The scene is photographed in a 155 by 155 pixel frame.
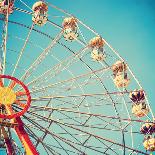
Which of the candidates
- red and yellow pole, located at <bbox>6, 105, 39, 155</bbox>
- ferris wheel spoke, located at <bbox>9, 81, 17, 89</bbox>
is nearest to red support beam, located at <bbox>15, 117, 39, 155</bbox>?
red and yellow pole, located at <bbox>6, 105, 39, 155</bbox>

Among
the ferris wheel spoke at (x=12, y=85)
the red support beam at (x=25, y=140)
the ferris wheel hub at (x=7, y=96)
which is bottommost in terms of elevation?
the red support beam at (x=25, y=140)

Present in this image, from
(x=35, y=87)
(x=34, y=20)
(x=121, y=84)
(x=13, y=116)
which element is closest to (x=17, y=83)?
(x=13, y=116)

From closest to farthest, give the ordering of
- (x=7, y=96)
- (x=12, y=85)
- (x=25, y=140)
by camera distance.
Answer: (x=25, y=140)
(x=7, y=96)
(x=12, y=85)

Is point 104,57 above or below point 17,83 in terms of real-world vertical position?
above

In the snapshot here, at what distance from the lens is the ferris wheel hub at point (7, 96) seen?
8.13 meters

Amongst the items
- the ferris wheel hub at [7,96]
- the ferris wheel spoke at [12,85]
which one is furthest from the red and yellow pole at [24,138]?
the ferris wheel spoke at [12,85]

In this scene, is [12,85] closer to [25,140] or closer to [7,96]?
[7,96]

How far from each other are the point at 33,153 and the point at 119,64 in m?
7.68

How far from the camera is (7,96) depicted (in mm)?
8234

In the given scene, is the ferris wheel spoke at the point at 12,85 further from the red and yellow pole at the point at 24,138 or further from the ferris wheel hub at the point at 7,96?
the red and yellow pole at the point at 24,138

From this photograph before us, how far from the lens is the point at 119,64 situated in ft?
43.6

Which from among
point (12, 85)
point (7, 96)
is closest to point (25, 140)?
point (7, 96)

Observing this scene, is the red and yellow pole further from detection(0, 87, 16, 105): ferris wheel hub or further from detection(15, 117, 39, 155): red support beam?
detection(0, 87, 16, 105): ferris wheel hub

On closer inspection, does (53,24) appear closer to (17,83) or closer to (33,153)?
(17,83)
